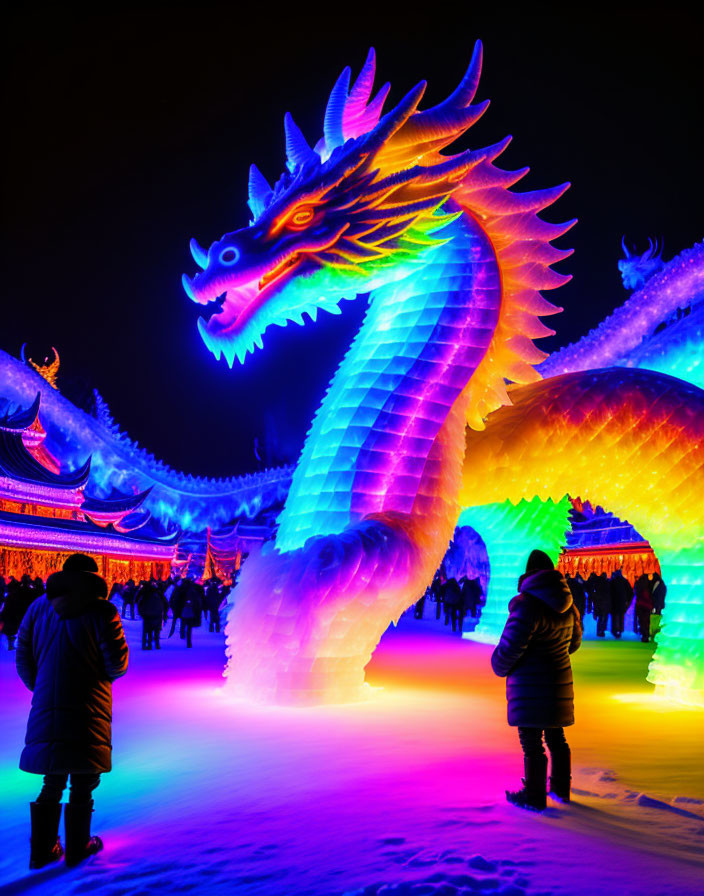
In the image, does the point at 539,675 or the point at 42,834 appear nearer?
the point at 42,834

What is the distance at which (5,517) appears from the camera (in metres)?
17.1

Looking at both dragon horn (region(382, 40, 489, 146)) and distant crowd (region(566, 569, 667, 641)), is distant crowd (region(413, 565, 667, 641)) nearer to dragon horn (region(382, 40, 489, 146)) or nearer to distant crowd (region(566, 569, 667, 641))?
distant crowd (region(566, 569, 667, 641))

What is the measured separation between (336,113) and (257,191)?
84 centimetres

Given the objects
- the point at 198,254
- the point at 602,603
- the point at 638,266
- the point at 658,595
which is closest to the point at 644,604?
the point at 658,595

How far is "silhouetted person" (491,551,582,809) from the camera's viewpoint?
282 centimetres

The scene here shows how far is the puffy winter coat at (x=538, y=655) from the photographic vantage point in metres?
2.85

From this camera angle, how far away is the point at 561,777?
2.92 metres

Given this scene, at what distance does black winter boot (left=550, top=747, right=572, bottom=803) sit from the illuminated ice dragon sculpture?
2.05m

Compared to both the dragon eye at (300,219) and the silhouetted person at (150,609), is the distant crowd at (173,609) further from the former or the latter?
the dragon eye at (300,219)

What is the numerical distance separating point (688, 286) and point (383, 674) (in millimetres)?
8187

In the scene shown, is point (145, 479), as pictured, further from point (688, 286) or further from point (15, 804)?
point (15, 804)

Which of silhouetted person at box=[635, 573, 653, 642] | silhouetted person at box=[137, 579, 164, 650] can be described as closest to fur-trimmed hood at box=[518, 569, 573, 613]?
silhouetted person at box=[137, 579, 164, 650]

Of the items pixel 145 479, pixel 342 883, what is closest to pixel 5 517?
pixel 145 479

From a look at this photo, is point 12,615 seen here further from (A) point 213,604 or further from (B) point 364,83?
(B) point 364,83
